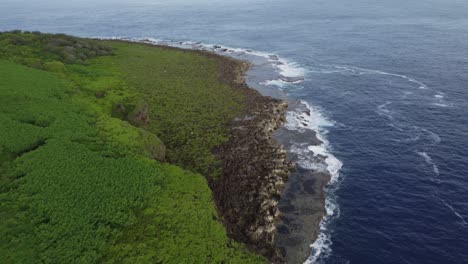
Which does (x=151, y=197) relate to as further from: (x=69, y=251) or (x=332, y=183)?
(x=332, y=183)

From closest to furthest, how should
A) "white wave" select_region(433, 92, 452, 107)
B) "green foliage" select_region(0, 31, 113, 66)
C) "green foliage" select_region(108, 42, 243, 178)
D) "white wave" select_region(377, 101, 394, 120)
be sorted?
1. "green foliage" select_region(108, 42, 243, 178)
2. "white wave" select_region(377, 101, 394, 120)
3. "white wave" select_region(433, 92, 452, 107)
4. "green foliage" select_region(0, 31, 113, 66)

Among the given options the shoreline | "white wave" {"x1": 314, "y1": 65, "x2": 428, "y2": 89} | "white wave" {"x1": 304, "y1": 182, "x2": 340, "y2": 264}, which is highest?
"white wave" {"x1": 314, "y1": 65, "x2": 428, "y2": 89}

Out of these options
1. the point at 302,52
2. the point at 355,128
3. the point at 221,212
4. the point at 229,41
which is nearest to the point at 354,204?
the point at 221,212

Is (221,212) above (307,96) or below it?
below

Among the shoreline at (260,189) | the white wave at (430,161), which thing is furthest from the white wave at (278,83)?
the white wave at (430,161)

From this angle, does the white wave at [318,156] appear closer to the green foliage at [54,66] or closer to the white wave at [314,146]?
the white wave at [314,146]

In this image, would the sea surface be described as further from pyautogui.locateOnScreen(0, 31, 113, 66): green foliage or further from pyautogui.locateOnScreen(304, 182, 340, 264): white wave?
pyautogui.locateOnScreen(0, 31, 113, 66): green foliage

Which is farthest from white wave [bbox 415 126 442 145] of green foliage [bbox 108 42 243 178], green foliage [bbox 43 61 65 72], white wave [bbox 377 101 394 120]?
green foliage [bbox 43 61 65 72]
